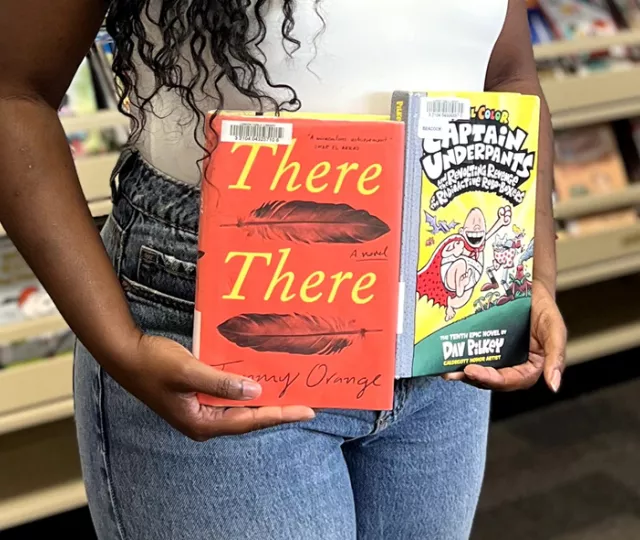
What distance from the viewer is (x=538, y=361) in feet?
2.34

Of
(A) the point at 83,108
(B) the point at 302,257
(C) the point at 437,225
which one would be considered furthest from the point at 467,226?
(A) the point at 83,108

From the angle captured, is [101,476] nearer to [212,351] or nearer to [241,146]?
[212,351]

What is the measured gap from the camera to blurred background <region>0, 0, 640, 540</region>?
1.55 m

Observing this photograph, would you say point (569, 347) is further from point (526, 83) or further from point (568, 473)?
point (526, 83)

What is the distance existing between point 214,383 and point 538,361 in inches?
11.2

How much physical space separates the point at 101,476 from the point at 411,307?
0.29 m

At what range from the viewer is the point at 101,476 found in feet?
2.31

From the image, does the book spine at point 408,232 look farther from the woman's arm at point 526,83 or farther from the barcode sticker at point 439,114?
the woman's arm at point 526,83

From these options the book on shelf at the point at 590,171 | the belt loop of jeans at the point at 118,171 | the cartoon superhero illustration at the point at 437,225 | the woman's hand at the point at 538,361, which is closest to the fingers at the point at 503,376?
the woman's hand at the point at 538,361

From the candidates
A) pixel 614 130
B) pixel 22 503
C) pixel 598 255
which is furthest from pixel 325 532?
pixel 614 130

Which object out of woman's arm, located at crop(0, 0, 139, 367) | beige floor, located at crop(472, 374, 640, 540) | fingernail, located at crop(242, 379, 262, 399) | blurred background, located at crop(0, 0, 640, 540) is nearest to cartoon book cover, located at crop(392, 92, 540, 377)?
fingernail, located at crop(242, 379, 262, 399)

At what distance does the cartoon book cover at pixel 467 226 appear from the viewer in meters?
0.62

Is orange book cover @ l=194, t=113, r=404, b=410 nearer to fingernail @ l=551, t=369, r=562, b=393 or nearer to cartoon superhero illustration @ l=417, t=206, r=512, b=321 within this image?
cartoon superhero illustration @ l=417, t=206, r=512, b=321

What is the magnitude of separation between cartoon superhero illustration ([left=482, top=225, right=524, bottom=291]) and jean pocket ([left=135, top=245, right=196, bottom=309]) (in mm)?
226
